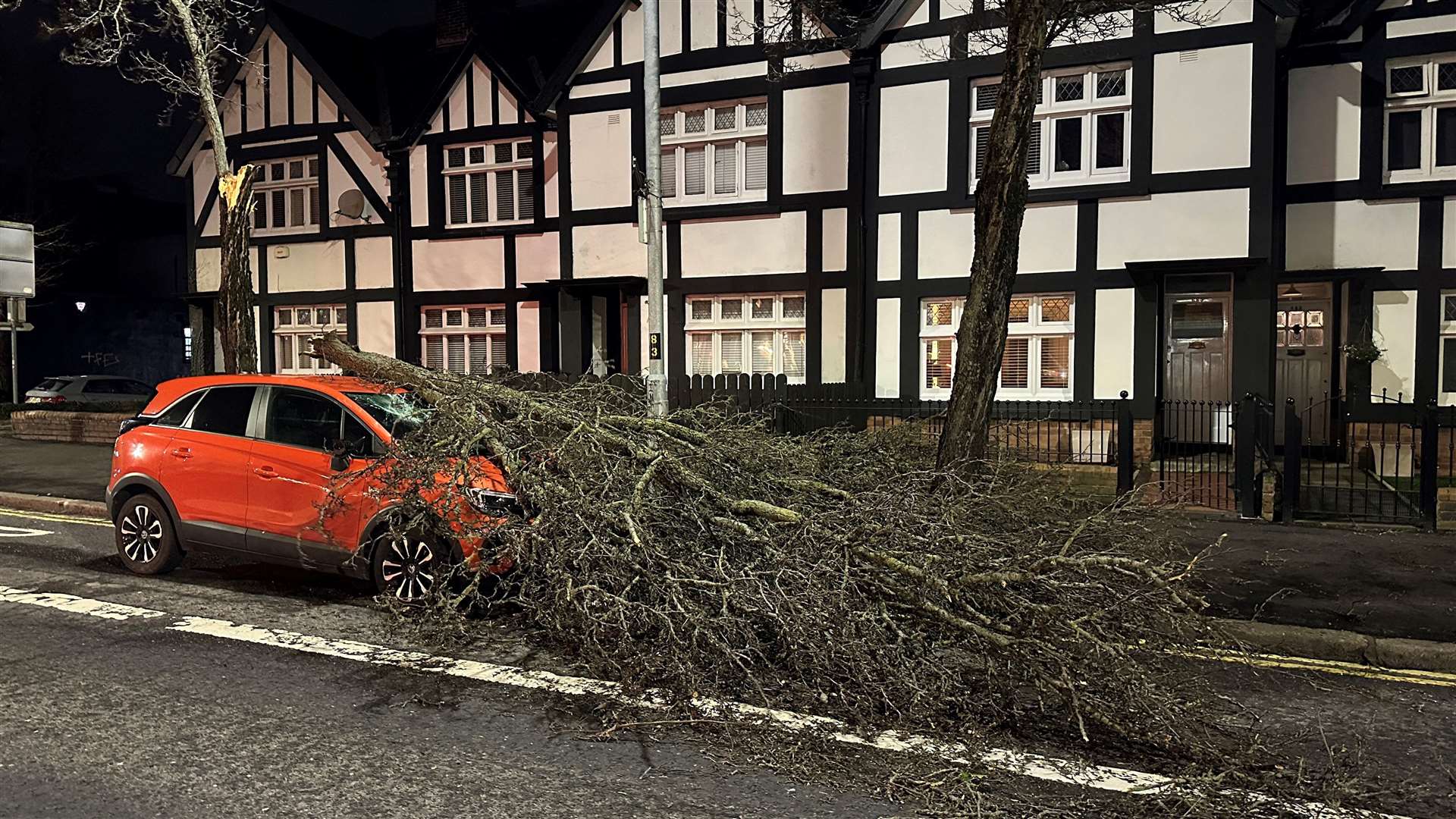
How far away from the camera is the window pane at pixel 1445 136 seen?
1387cm

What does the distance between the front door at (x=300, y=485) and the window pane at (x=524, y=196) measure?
11.6m

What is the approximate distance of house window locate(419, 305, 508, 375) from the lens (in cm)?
1919

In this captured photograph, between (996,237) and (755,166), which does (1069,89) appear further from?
(996,237)

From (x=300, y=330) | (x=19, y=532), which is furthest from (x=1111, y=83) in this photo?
(x=300, y=330)

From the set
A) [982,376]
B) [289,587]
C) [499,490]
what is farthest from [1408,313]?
[289,587]

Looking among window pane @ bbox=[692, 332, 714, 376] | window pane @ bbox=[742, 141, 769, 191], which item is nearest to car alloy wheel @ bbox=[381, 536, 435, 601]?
window pane @ bbox=[692, 332, 714, 376]

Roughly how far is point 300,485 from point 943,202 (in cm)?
1060

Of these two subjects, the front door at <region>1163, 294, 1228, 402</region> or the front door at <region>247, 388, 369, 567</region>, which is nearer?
the front door at <region>247, 388, 369, 567</region>

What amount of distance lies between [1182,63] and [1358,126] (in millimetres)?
3042

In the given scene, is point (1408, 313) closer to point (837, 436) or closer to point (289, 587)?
point (837, 436)

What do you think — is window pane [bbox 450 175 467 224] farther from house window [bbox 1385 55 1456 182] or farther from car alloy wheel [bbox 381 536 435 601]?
house window [bbox 1385 55 1456 182]

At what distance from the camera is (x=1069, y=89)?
1417 cm

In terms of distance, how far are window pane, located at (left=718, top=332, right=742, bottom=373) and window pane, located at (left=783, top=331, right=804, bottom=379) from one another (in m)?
0.82

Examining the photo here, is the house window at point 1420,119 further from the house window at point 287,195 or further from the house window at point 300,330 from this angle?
the house window at point 287,195
